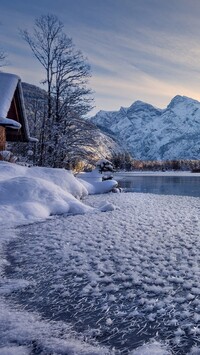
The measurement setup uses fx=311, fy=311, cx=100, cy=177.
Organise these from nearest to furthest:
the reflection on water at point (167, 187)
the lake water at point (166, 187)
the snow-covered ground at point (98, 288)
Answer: the snow-covered ground at point (98, 288) → the reflection on water at point (167, 187) → the lake water at point (166, 187)

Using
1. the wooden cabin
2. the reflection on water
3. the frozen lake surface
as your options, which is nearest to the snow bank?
the frozen lake surface

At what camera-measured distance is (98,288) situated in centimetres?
414

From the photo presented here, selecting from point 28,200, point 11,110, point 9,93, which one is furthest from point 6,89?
point 28,200

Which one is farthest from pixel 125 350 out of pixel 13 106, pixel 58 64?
pixel 58 64

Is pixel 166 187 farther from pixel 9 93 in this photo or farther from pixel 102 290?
pixel 102 290

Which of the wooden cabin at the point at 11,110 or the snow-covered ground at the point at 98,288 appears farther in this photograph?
the wooden cabin at the point at 11,110

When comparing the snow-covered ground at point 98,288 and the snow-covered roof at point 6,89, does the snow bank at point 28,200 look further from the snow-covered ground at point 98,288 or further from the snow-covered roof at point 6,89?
the snow-covered roof at point 6,89

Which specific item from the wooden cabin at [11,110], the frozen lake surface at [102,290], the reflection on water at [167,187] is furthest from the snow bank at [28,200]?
the reflection on water at [167,187]

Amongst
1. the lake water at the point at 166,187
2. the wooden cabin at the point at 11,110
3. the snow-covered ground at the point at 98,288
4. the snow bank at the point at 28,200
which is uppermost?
the wooden cabin at the point at 11,110

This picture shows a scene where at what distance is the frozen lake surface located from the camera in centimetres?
288

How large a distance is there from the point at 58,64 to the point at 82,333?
24606 mm

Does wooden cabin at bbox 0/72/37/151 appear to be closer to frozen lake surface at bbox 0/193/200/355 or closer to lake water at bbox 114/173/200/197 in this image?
frozen lake surface at bbox 0/193/200/355

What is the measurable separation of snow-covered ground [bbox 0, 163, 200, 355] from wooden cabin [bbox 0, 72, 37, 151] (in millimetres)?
9216

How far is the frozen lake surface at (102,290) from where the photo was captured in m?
2.88
